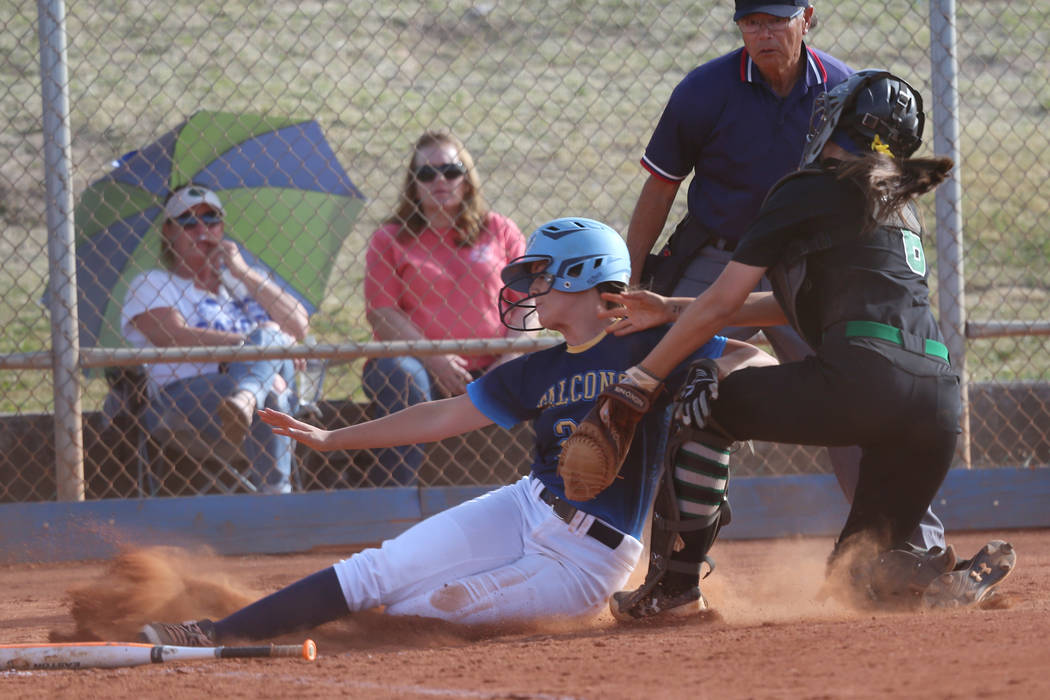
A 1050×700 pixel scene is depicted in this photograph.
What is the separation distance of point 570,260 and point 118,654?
61.1 inches

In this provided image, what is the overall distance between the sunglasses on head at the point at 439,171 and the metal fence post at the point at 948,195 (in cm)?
214

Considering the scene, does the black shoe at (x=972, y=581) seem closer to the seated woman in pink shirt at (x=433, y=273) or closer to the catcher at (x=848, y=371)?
the catcher at (x=848, y=371)

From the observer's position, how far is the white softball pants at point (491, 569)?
329 centimetres

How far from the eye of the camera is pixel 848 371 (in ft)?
10.2

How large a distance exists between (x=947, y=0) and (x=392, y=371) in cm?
300

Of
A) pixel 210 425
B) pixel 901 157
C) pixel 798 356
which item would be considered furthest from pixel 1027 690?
pixel 210 425

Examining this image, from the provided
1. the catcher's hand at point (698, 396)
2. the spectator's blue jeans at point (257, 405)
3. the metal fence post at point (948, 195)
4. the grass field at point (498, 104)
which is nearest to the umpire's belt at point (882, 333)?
the catcher's hand at point (698, 396)

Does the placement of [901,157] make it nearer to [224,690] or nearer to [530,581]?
[530,581]

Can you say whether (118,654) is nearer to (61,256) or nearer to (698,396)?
(698,396)

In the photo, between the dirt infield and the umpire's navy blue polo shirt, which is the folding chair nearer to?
the dirt infield

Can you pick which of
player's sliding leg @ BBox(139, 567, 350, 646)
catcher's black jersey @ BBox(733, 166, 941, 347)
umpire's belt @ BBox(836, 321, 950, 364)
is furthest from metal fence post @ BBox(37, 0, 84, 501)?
umpire's belt @ BBox(836, 321, 950, 364)

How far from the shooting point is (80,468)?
5461 millimetres

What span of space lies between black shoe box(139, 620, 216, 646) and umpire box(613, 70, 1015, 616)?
1084mm

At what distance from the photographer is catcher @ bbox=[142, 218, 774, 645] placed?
3277mm
